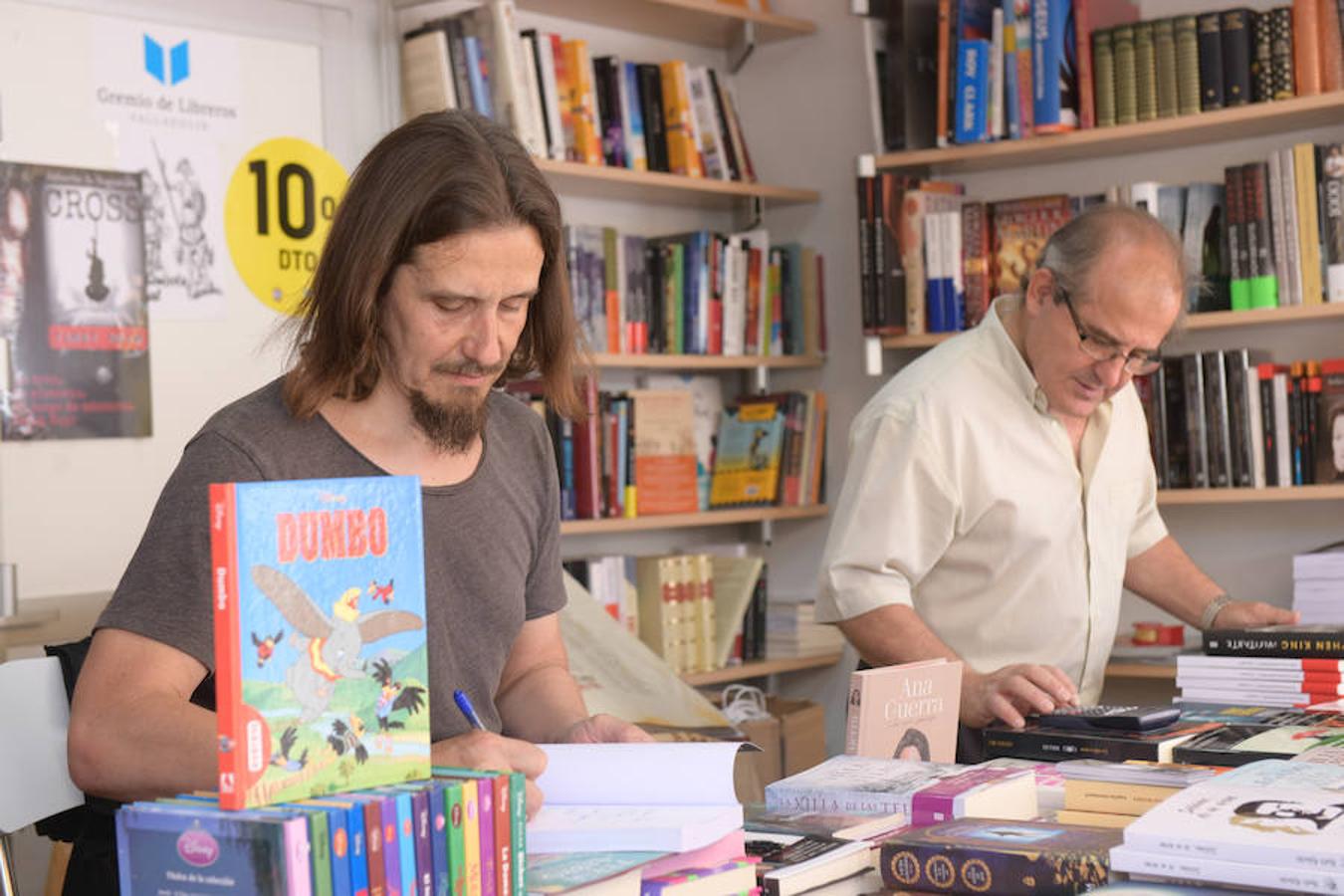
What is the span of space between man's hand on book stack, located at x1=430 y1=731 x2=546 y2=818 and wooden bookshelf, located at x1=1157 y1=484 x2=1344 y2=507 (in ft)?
9.61

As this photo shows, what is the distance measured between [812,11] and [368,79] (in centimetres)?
153

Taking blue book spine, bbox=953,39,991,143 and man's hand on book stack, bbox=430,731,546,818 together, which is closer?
man's hand on book stack, bbox=430,731,546,818

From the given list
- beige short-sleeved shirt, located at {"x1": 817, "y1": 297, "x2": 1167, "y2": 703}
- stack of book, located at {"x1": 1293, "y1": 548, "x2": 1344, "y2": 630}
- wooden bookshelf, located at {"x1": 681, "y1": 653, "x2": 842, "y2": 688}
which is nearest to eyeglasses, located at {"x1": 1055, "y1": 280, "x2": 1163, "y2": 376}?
beige short-sleeved shirt, located at {"x1": 817, "y1": 297, "x2": 1167, "y2": 703}

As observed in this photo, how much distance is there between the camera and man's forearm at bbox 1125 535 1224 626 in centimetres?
311

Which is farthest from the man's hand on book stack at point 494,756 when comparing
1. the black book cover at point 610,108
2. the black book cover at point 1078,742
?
the black book cover at point 610,108

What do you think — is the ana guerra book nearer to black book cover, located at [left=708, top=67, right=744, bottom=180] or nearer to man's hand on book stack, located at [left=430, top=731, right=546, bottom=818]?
man's hand on book stack, located at [left=430, top=731, right=546, bottom=818]

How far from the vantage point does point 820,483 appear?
490 cm

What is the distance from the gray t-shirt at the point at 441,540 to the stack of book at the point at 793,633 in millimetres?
2561

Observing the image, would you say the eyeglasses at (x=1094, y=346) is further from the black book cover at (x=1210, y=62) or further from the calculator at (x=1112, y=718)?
the black book cover at (x=1210, y=62)

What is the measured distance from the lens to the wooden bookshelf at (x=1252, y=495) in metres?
3.93

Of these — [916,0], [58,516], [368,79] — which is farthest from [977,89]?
[58,516]

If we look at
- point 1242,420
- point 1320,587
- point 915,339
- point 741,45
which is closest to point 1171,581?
point 1320,587

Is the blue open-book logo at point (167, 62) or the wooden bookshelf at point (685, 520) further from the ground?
the blue open-book logo at point (167, 62)

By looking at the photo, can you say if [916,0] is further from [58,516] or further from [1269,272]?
[58,516]
